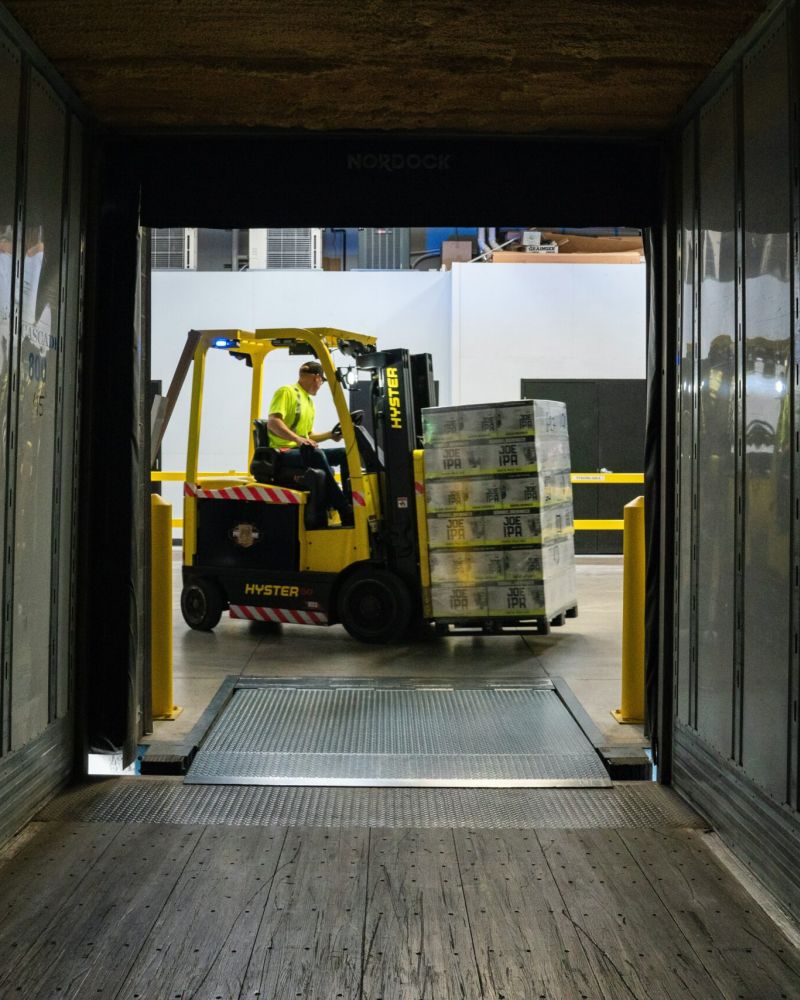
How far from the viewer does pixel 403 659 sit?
801 centimetres


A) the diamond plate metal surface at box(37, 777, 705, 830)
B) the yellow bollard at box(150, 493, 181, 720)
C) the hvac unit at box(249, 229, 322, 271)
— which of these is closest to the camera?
the diamond plate metal surface at box(37, 777, 705, 830)

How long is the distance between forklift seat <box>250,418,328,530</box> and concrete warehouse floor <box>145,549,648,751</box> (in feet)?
3.58

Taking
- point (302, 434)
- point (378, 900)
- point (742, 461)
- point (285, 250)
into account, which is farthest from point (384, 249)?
point (378, 900)

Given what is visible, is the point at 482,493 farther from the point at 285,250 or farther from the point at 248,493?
the point at 285,250

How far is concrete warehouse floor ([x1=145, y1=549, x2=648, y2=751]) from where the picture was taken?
6809mm

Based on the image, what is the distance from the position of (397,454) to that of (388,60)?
476 centimetres

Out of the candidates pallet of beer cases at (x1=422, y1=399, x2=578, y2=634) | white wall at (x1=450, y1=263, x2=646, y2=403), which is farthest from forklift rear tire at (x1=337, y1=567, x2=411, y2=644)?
white wall at (x1=450, y1=263, x2=646, y2=403)

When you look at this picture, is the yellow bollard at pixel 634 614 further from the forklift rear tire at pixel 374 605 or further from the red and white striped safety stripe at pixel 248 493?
the red and white striped safety stripe at pixel 248 493

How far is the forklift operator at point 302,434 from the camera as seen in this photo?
8.83 m

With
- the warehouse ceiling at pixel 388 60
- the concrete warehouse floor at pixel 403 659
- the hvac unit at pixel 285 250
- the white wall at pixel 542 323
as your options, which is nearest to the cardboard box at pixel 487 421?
the concrete warehouse floor at pixel 403 659

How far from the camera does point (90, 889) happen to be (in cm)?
367

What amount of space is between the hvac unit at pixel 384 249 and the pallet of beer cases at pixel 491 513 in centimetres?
896

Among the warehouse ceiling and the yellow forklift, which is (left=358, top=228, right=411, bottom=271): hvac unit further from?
the warehouse ceiling

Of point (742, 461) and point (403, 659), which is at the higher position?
point (742, 461)
